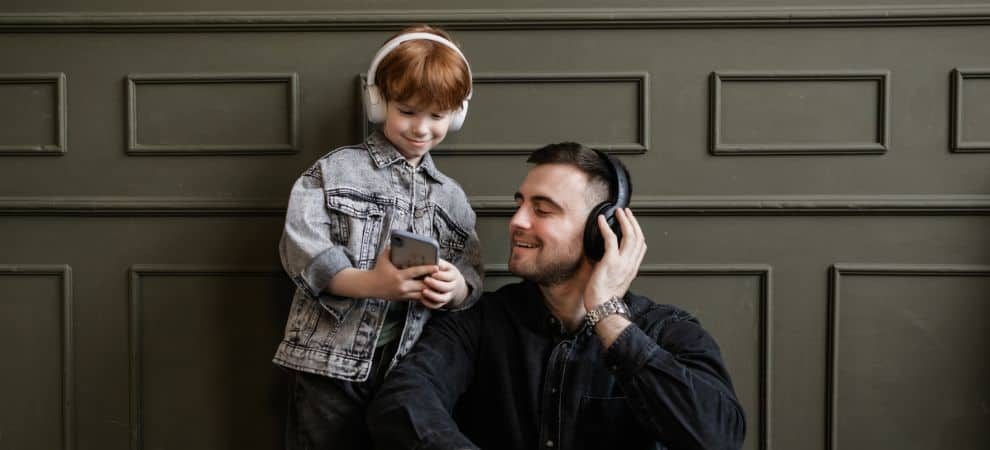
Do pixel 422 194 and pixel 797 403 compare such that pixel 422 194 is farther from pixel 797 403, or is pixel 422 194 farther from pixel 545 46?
pixel 797 403

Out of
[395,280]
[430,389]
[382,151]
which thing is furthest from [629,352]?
[382,151]

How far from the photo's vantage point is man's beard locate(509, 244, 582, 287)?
1.65m

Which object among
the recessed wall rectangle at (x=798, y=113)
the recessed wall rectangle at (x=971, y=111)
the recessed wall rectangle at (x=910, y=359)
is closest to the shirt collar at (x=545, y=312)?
the recessed wall rectangle at (x=798, y=113)

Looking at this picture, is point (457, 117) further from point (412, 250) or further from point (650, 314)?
point (650, 314)

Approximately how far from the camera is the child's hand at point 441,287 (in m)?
1.64

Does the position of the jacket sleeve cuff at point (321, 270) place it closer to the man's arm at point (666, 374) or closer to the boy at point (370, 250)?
the boy at point (370, 250)

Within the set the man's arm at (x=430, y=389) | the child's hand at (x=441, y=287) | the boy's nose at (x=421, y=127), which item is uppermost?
the boy's nose at (x=421, y=127)

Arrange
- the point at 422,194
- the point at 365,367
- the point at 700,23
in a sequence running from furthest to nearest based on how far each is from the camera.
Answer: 1. the point at 700,23
2. the point at 422,194
3. the point at 365,367

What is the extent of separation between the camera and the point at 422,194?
183 cm

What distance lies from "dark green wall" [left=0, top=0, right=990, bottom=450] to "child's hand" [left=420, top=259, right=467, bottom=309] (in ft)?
1.46

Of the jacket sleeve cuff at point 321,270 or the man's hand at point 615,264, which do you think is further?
the jacket sleeve cuff at point 321,270

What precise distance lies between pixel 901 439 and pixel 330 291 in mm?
1720

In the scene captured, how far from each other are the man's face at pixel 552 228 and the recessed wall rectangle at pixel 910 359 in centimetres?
92

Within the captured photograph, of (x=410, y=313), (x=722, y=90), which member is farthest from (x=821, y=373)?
(x=410, y=313)
